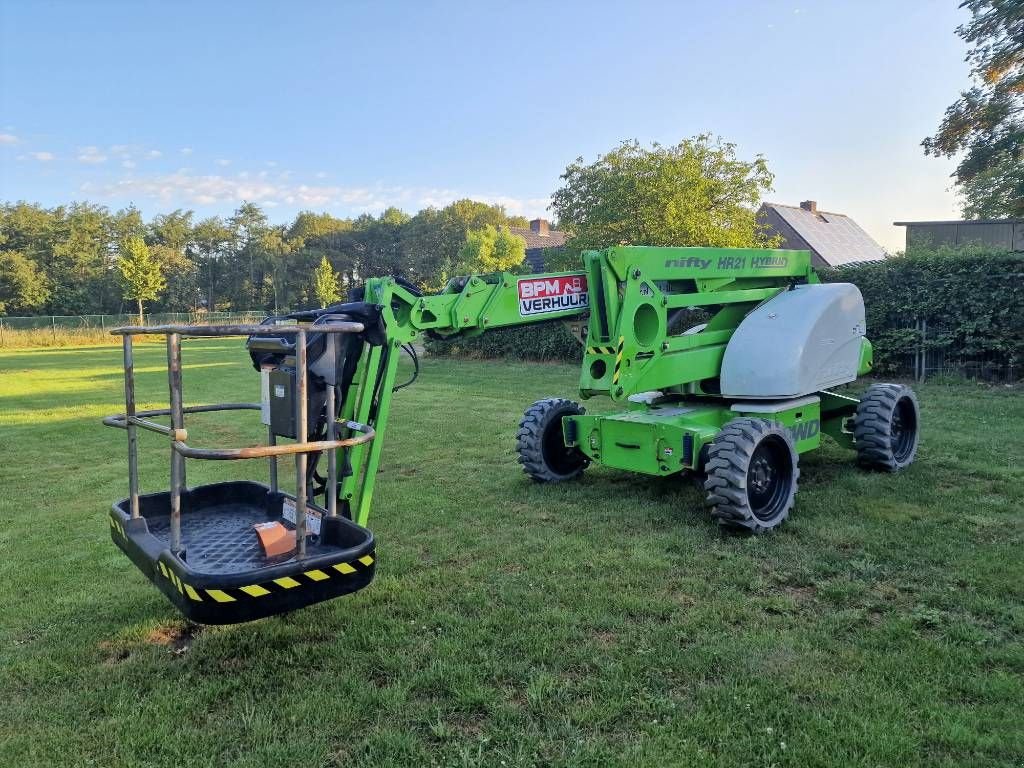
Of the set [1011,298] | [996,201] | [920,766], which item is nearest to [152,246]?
[996,201]

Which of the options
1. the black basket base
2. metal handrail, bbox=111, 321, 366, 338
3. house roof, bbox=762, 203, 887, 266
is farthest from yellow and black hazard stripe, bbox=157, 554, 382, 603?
house roof, bbox=762, 203, 887, 266

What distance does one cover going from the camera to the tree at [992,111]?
16578 mm

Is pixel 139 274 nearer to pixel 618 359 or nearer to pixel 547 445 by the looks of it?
pixel 547 445

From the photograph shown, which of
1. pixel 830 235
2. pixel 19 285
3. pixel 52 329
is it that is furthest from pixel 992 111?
pixel 19 285

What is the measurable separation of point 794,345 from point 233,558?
4.76 meters

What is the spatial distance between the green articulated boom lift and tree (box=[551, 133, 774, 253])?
12881 mm

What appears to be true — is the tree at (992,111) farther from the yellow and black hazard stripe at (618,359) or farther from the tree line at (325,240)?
the yellow and black hazard stripe at (618,359)

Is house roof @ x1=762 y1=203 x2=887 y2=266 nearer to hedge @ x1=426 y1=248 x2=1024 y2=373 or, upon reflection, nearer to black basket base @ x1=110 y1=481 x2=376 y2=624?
hedge @ x1=426 y1=248 x2=1024 y2=373

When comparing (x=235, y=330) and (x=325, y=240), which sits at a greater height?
(x=325, y=240)

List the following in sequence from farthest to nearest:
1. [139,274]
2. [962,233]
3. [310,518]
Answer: [139,274], [962,233], [310,518]

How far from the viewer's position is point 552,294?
556cm

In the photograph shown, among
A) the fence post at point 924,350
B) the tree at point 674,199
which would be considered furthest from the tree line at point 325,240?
the fence post at point 924,350

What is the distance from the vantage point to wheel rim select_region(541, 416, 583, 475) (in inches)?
275

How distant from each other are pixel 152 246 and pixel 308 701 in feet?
248
